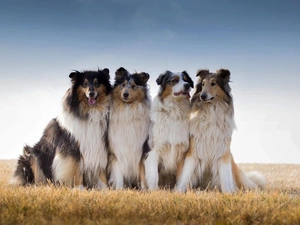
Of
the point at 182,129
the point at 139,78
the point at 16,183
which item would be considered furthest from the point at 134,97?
the point at 16,183

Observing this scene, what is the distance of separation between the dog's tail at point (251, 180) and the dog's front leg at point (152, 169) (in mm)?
2262

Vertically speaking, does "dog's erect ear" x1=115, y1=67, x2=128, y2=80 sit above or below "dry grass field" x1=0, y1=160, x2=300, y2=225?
above

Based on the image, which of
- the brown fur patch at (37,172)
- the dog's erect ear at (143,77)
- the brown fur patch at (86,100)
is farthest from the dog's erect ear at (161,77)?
the brown fur patch at (37,172)

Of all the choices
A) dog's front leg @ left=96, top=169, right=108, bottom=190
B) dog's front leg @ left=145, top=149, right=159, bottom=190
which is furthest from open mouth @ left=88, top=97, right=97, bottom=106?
dog's front leg @ left=145, top=149, right=159, bottom=190

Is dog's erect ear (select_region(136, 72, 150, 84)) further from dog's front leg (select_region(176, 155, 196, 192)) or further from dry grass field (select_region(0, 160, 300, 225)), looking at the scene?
dry grass field (select_region(0, 160, 300, 225))

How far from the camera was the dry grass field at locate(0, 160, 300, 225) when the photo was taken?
6305 millimetres

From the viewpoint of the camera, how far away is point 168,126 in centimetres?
946

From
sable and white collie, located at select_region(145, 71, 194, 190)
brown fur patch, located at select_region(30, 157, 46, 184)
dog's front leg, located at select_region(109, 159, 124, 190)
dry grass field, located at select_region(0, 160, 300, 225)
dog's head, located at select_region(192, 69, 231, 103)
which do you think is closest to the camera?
dry grass field, located at select_region(0, 160, 300, 225)

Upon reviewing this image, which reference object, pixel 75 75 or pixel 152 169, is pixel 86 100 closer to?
pixel 75 75

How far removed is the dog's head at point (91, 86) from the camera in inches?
370

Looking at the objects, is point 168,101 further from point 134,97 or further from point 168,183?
point 168,183

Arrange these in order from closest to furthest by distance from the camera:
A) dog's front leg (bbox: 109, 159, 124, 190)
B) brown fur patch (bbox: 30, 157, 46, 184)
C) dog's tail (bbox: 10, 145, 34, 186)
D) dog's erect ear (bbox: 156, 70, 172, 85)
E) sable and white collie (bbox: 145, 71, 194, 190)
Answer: sable and white collie (bbox: 145, 71, 194, 190), dog's front leg (bbox: 109, 159, 124, 190), dog's erect ear (bbox: 156, 70, 172, 85), brown fur patch (bbox: 30, 157, 46, 184), dog's tail (bbox: 10, 145, 34, 186)

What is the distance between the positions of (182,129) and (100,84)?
212 cm

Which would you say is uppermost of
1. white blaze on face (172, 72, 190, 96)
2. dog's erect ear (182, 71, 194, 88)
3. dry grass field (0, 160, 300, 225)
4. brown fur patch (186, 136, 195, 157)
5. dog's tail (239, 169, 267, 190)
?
dog's erect ear (182, 71, 194, 88)
